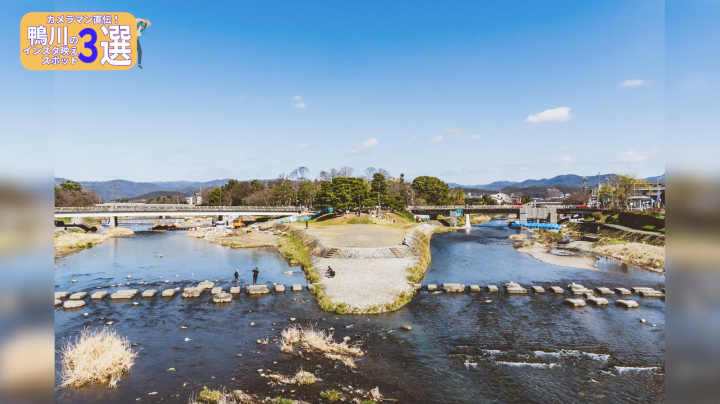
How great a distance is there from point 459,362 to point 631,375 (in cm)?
770

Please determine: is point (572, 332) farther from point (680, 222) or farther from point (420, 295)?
point (680, 222)

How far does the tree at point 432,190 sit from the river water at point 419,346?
92.0 m

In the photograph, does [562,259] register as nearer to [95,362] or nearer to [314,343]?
[314,343]

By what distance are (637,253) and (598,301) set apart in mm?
25754

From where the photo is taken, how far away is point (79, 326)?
22938 mm

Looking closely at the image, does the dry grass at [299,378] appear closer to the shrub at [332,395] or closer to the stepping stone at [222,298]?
the shrub at [332,395]

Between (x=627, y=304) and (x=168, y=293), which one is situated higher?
(x=168, y=293)

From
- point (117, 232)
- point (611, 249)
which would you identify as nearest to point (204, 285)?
point (611, 249)

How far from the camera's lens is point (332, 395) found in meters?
15.0

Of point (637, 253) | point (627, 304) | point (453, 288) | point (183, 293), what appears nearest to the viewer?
point (627, 304)

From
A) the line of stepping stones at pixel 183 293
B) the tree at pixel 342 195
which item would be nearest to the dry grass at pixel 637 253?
the line of stepping stones at pixel 183 293

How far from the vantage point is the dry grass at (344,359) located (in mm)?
17683

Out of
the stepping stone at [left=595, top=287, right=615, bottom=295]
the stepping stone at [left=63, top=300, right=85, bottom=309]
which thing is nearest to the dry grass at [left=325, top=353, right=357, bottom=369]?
the stepping stone at [left=63, top=300, right=85, bottom=309]

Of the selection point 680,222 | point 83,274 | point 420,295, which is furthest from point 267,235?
point 680,222
